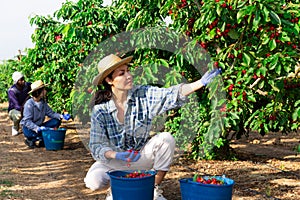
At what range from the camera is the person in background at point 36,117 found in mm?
5797

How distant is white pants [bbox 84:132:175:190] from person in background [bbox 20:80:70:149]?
2.78m

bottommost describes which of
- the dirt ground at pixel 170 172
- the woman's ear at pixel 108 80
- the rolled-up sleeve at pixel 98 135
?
the dirt ground at pixel 170 172

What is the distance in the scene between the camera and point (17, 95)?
23.1 ft

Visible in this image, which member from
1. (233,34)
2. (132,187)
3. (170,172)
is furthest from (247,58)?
(170,172)

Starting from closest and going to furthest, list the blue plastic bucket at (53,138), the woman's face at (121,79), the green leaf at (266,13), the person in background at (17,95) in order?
the green leaf at (266,13) → the woman's face at (121,79) → the blue plastic bucket at (53,138) → the person in background at (17,95)

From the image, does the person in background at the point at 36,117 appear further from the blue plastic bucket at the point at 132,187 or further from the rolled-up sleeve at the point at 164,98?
→ the blue plastic bucket at the point at 132,187

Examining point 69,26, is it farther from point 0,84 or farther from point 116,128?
point 0,84

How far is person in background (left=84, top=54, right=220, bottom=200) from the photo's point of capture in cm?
313

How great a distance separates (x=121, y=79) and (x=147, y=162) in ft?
1.99

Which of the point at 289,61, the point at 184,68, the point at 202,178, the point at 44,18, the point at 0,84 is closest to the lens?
the point at 202,178

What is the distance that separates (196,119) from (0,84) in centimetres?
1292

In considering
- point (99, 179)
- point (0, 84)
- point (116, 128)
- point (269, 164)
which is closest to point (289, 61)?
point (116, 128)

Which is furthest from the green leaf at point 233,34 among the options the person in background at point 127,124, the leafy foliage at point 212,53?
the person in background at point 127,124

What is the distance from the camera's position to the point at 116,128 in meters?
3.19
